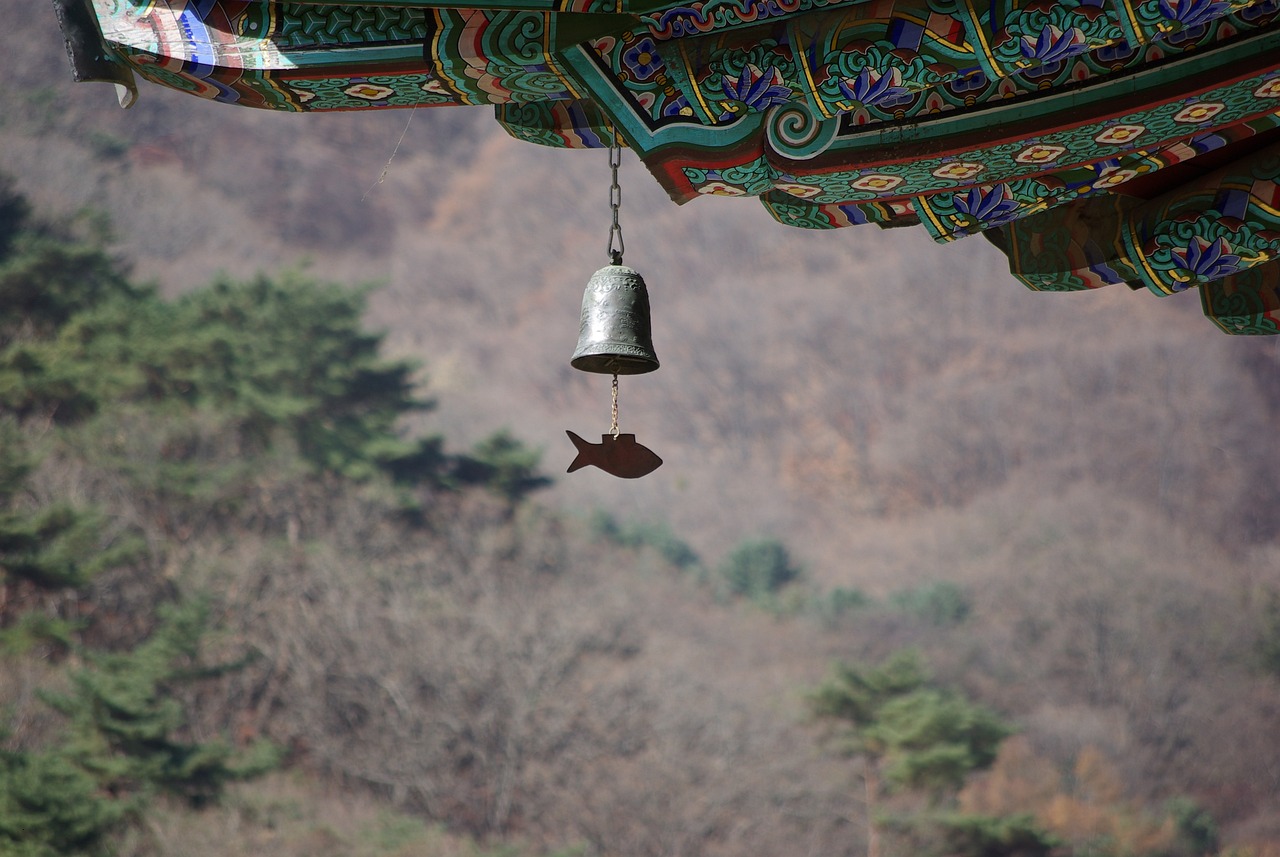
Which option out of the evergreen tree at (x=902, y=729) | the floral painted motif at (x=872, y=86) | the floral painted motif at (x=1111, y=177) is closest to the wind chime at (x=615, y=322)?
the floral painted motif at (x=872, y=86)

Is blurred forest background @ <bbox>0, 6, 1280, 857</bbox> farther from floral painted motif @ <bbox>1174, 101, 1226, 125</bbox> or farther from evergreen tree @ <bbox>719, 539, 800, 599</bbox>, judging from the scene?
floral painted motif @ <bbox>1174, 101, 1226, 125</bbox>

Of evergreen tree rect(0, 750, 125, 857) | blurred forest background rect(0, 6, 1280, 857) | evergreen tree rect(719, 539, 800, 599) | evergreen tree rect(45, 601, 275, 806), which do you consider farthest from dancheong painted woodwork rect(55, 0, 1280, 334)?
evergreen tree rect(719, 539, 800, 599)

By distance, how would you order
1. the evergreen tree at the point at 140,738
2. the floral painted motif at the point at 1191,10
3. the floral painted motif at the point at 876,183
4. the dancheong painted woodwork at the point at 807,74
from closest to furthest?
1. the floral painted motif at the point at 1191,10
2. the dancheong painted woodwork at the point at 807,74
3. the floral painted motif at the point at 876,183
4. the evergreen tree at the point at 140,738

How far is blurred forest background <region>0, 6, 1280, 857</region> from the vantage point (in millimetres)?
13156

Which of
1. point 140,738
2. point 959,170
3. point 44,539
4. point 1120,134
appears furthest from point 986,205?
point 44,539

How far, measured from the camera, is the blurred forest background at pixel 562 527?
1316 centimetres

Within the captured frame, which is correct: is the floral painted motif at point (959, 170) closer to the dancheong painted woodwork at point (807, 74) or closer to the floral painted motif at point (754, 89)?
the dancheong painted woodwork at point (807, 74)

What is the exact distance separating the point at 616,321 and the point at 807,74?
2.81 ft

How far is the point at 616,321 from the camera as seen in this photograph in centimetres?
273

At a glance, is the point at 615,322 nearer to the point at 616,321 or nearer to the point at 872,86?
the point at 616,321

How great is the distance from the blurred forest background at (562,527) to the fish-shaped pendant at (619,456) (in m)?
9.84

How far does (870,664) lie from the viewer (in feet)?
55.4

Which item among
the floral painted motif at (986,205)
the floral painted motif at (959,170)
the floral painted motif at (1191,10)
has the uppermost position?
the floral painted motif at (1191,10)

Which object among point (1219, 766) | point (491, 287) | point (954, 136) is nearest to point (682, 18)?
point (954, 136)
